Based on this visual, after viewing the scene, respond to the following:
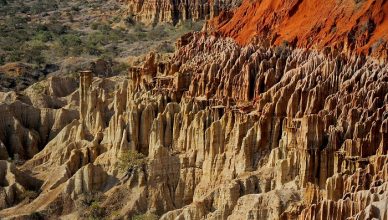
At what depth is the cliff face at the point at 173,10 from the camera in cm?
9172

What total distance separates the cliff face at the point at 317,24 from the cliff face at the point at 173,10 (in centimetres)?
4203

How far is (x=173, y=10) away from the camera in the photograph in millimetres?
94500

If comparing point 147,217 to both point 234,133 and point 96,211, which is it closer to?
point 96,211

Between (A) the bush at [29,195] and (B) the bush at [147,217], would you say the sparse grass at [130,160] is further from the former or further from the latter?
(A) the bush at [29,195]

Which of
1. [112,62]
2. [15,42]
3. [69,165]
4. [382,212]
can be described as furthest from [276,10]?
[15,42]

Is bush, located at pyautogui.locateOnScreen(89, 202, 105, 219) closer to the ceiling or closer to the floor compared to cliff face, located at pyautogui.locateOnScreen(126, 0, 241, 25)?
closer to the floor

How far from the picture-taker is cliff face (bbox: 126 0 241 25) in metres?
91.7

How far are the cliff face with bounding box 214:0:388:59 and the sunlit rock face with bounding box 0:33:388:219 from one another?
0.95 metres

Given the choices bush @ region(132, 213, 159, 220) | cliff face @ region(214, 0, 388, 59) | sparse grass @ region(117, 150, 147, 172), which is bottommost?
bush @ region(132, 213, 159, 220)

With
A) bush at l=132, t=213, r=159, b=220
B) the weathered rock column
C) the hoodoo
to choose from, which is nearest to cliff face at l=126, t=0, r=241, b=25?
the hoodoo

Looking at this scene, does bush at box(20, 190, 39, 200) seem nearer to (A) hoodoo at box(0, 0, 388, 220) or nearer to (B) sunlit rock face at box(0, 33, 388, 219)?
(A) hoodoo at box(0, 0, 388, 220)

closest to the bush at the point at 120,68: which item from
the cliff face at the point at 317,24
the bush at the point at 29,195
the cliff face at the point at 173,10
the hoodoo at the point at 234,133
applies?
the cliff face at the point at 173,10

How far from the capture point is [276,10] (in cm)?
4622

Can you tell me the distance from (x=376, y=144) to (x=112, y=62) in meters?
47.2
